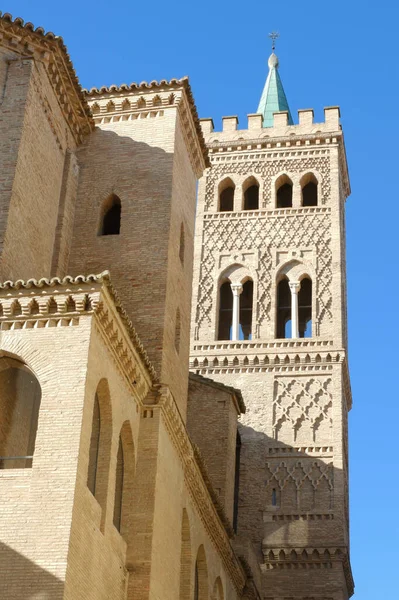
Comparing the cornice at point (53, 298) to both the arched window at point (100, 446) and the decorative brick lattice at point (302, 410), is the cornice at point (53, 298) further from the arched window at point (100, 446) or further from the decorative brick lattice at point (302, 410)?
the decorative brick lattice at point (302, 410)

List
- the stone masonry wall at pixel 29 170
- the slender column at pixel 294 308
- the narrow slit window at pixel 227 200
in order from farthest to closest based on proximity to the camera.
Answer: the narrow slit window at pixel 227 200 → the slender column at pixel 294 308 → the stone masonry wall at pixel 29 170

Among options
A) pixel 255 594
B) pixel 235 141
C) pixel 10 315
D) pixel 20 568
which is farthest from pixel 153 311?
pixel 235 141

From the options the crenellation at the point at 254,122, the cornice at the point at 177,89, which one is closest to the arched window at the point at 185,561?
the cornice at the point at 177,89

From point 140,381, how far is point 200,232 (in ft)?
54.7

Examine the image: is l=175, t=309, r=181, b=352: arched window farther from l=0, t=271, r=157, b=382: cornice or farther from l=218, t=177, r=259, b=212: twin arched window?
l=218, t=177, r=259, b=212: twin arched window

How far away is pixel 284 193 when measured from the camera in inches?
1339

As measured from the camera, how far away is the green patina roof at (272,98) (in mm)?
37406

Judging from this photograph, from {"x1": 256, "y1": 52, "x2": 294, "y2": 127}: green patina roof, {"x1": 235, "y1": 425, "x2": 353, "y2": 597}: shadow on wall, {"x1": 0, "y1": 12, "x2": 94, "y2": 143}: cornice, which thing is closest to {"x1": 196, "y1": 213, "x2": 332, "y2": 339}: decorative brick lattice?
{"x1": 235, "y1": 425, "x2": 353, "y2": 597}: shadow on wall

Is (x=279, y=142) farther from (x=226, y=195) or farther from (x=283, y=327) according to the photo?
(x=283, y=327)

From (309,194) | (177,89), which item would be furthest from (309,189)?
(177,89)

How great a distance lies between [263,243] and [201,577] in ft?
46.3

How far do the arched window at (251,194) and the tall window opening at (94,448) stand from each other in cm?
1926

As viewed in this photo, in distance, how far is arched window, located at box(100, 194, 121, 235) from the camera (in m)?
19.6

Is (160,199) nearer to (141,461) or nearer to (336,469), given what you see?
(141,461)
